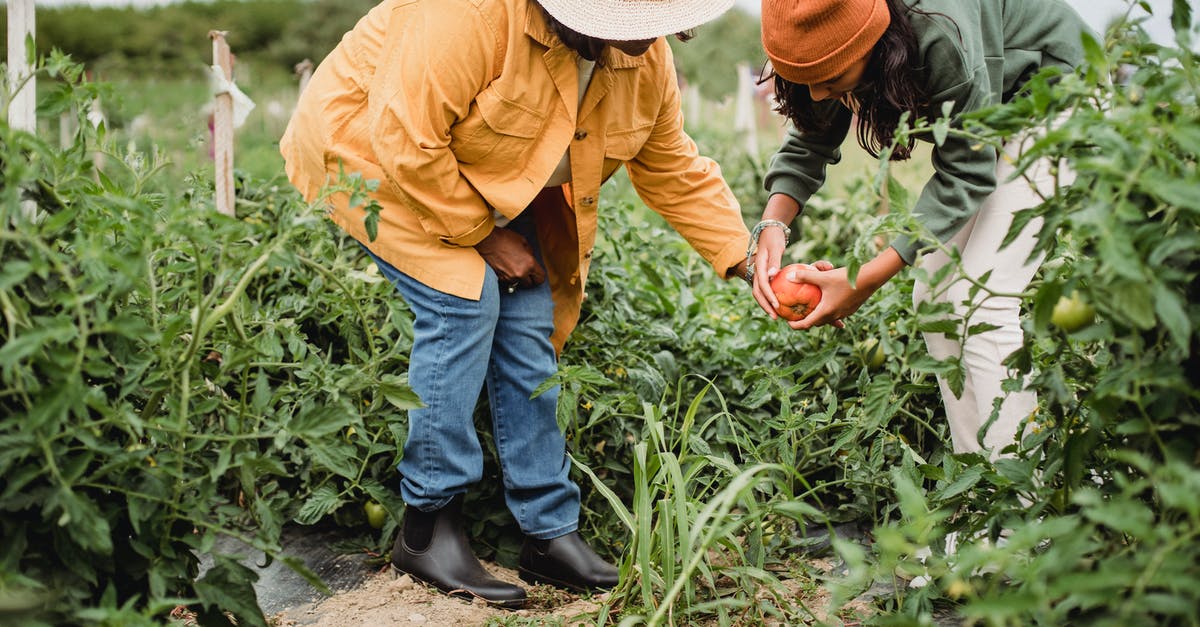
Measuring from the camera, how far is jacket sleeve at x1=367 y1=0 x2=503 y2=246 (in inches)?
83.4

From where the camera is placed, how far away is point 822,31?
2.04m

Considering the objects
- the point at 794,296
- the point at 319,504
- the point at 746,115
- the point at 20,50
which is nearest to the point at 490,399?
the point at 319,504

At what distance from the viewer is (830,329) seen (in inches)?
114

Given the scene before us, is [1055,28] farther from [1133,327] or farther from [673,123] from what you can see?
[1133,327]

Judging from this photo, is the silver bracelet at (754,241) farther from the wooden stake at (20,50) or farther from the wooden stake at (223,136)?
the wooden stake at (20,50)

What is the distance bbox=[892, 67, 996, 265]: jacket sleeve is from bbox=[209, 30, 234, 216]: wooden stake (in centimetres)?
188

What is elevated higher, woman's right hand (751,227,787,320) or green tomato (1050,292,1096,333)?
green tomato (1050,292,1096,333)

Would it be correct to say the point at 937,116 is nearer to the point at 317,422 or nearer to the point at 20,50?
the point at 317,422

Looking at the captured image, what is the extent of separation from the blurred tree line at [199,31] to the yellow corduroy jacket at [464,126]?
30.4 ft

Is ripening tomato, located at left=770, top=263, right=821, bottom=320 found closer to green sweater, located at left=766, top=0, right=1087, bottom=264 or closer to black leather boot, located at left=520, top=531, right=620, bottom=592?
green sweater, located at left=766, top=0, right=1087, bottom=264

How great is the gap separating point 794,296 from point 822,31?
614mm

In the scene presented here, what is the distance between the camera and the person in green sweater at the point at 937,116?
2.05 m

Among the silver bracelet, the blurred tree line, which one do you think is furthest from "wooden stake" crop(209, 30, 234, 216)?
the blurred tree line

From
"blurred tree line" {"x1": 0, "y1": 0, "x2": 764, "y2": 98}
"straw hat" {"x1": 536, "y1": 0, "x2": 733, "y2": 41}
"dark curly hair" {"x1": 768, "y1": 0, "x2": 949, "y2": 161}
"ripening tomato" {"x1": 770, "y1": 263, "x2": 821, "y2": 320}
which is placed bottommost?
"blurred tree line" {"x1": 0, "y1": 0, "x2": 764, "y2": 98}
